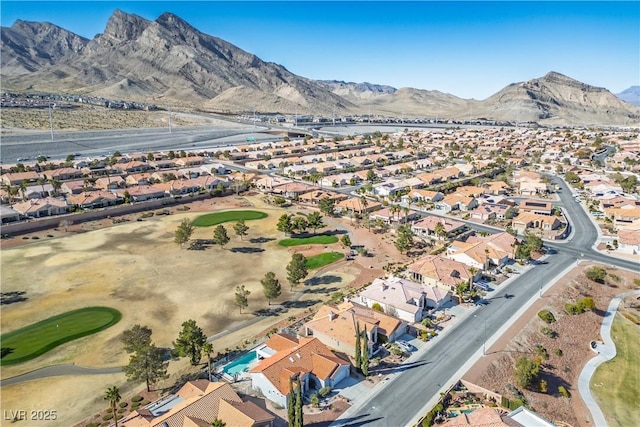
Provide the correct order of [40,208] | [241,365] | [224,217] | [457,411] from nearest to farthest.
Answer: [457,411], [241,365], [40,208], [224,217]

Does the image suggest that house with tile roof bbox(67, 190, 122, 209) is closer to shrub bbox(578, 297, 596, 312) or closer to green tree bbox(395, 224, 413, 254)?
green tree bbox(395, 224, 413, 254)

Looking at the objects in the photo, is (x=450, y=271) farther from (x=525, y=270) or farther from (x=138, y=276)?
(x=138, y=276)

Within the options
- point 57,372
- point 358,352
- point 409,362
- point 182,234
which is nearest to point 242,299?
point 358,352

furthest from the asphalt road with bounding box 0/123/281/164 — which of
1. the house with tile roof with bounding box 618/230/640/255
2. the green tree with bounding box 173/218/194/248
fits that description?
the house with tile roof with bounding box 618/230/640/255

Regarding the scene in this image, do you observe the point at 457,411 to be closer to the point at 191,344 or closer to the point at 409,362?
the point at 409,362

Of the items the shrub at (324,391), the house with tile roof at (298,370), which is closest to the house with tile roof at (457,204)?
the house with tile roof at (298,370)

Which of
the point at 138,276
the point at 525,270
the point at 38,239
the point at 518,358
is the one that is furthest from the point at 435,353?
the point at 38,239
